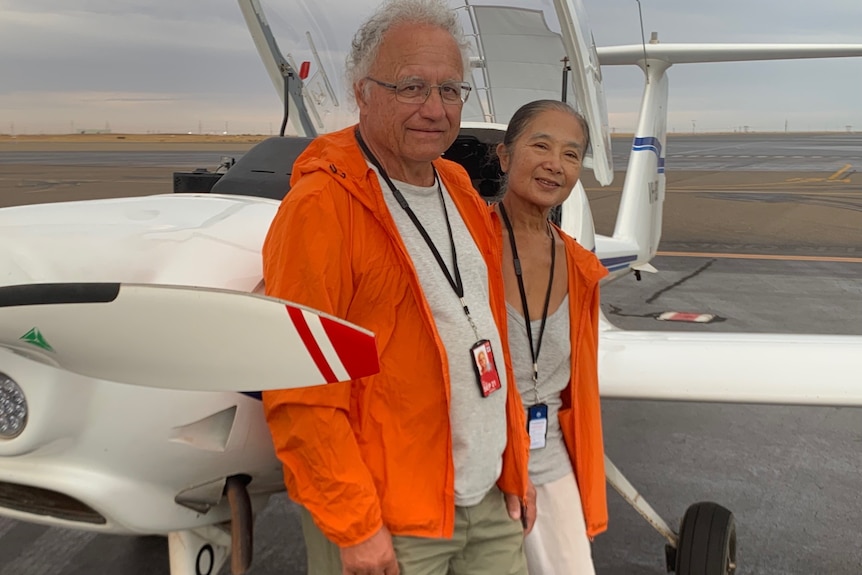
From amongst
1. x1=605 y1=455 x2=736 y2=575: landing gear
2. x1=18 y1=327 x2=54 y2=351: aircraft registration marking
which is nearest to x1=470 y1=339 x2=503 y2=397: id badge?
x1=18 y1=327 x2=54 y2=351: aircraft registration marking

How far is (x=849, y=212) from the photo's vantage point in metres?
13.5

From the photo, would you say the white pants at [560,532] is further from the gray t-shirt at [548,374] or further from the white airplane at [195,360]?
the white airplane at [195,360]

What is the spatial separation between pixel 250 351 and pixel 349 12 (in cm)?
187

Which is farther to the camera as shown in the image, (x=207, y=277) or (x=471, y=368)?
(x=207, y=277)

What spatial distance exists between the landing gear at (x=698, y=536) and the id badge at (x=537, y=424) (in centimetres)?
77

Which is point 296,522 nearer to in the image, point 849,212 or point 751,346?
point 751,346

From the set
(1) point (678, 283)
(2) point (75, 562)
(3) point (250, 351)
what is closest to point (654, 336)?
(3) point (250, 351)

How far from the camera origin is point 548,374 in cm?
176

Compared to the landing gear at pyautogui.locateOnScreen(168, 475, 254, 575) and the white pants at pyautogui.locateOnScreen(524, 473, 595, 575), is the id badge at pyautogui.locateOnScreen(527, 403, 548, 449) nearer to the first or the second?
the white pants at pyautogui.locateOnScreen(524, 473, 595, 575)

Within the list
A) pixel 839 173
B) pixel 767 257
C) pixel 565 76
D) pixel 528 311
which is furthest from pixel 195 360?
pixel 839 173

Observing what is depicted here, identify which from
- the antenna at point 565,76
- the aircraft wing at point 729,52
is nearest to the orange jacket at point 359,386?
the antenna at point 565,76

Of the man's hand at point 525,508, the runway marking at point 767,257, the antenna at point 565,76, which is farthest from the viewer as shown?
the runway marking at point 767,257

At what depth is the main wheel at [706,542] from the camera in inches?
98.2

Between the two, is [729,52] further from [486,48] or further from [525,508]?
[525,508]
